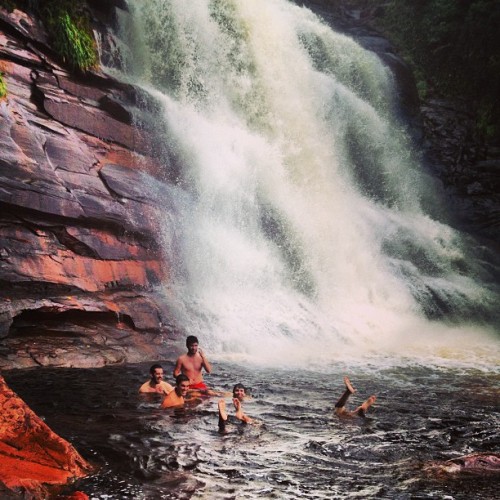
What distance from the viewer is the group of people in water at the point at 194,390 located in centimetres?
668

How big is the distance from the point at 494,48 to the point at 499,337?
1476 centimetres

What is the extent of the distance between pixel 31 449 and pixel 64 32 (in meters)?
11.3

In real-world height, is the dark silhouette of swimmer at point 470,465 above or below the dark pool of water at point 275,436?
above

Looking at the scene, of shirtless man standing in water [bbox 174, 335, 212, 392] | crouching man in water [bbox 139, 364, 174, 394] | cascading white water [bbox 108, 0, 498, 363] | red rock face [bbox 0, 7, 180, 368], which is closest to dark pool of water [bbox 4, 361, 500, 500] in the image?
crouching man in water [bbox 139, 364, 174, 394]

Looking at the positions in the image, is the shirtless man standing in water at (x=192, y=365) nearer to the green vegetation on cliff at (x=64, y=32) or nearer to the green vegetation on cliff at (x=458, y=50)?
the green vegetation on cliff at (x=64, y=32)

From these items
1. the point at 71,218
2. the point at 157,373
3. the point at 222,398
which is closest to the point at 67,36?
the point at 71,218

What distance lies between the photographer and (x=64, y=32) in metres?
13.0

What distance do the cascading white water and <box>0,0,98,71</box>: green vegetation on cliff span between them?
2325 millimetres

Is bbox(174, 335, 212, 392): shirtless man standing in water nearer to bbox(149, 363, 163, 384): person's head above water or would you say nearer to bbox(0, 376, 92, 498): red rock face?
bbox(149, 363, 163, 384): person's head above water

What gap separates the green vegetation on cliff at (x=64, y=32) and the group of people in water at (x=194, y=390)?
8.18 meters

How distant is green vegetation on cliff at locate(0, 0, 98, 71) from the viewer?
507 inches

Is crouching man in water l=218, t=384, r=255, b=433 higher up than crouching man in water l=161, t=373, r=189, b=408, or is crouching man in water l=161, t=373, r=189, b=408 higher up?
crouching man in water l=218, t=384, r=255, b=433

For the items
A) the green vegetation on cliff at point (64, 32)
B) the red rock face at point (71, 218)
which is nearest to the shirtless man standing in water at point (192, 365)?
the red rock face at point (71, 218)

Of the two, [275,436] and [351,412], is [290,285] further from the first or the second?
[275,436]
